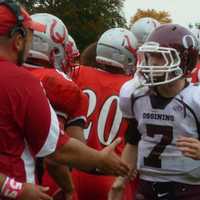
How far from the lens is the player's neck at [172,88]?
14.1 ft

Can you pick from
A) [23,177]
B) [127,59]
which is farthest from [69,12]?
[23,177]

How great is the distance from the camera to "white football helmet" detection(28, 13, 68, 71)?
4.77 m

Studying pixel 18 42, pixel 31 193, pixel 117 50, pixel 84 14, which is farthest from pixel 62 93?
pixel 84 14

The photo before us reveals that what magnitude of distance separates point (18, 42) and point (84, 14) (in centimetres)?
4281

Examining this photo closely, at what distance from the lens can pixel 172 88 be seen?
4.31m

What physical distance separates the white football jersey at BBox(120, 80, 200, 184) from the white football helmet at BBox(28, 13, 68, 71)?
647 mm

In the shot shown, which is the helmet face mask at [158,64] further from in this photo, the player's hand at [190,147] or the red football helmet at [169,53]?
the player's hand at [190,147]

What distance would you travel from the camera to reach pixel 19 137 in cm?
341

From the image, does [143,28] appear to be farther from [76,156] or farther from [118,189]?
[76,156]

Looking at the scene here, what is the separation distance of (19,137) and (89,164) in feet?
1.39

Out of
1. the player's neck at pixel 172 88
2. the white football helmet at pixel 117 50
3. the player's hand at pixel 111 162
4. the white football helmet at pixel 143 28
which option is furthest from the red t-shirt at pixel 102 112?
the white football helmet at pixel 143 28

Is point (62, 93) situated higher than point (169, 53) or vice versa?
point (169, 53)

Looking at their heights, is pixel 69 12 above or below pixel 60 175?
below

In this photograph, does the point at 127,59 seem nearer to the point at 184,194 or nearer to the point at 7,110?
the point at 184,194
